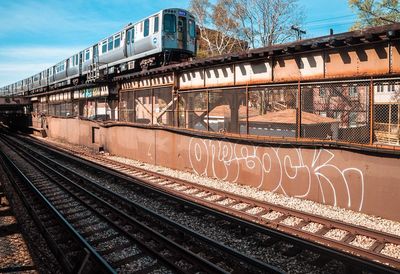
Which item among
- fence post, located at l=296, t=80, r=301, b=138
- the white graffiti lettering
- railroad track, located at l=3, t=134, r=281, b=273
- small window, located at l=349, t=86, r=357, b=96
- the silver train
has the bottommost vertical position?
railroad track, located at l=3, t=134, r=281, b=273

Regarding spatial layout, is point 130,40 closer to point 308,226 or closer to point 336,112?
point 336,112

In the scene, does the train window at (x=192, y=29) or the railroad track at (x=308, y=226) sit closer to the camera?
the railroad track at (x=308, y=226)

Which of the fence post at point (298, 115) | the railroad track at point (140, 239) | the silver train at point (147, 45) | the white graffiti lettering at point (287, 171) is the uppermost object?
the silver train at point (147, 45)

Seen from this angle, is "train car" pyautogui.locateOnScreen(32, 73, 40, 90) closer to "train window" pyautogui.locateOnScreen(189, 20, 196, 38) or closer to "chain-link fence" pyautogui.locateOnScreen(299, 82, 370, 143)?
"train window" pyautogui.locateOnScreen(189, 20, 196, 38)

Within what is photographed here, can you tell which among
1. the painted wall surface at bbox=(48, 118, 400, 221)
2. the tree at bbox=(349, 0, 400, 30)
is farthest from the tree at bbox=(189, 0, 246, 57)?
the painted wall surface at bbox=(48, 118, 400, 221)

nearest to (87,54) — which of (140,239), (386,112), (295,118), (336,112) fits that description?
(295,118)

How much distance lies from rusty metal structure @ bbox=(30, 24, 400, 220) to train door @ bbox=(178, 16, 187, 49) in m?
3.35

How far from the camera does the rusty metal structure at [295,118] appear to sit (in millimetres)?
9398

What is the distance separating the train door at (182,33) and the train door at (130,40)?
11.6 feet

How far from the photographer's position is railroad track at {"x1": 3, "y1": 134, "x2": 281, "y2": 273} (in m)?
6.29

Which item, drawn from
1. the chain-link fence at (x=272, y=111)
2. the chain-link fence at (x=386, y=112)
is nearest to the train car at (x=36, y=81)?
the chain-link fence at (x=272, y=111)

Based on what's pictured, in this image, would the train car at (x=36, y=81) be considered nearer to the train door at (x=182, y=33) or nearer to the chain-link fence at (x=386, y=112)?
the train door at (x=182, y=33)

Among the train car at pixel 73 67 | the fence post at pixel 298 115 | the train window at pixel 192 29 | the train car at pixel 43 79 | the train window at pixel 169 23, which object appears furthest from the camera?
the train car at pixel 43 79

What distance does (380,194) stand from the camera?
29.9 feet
